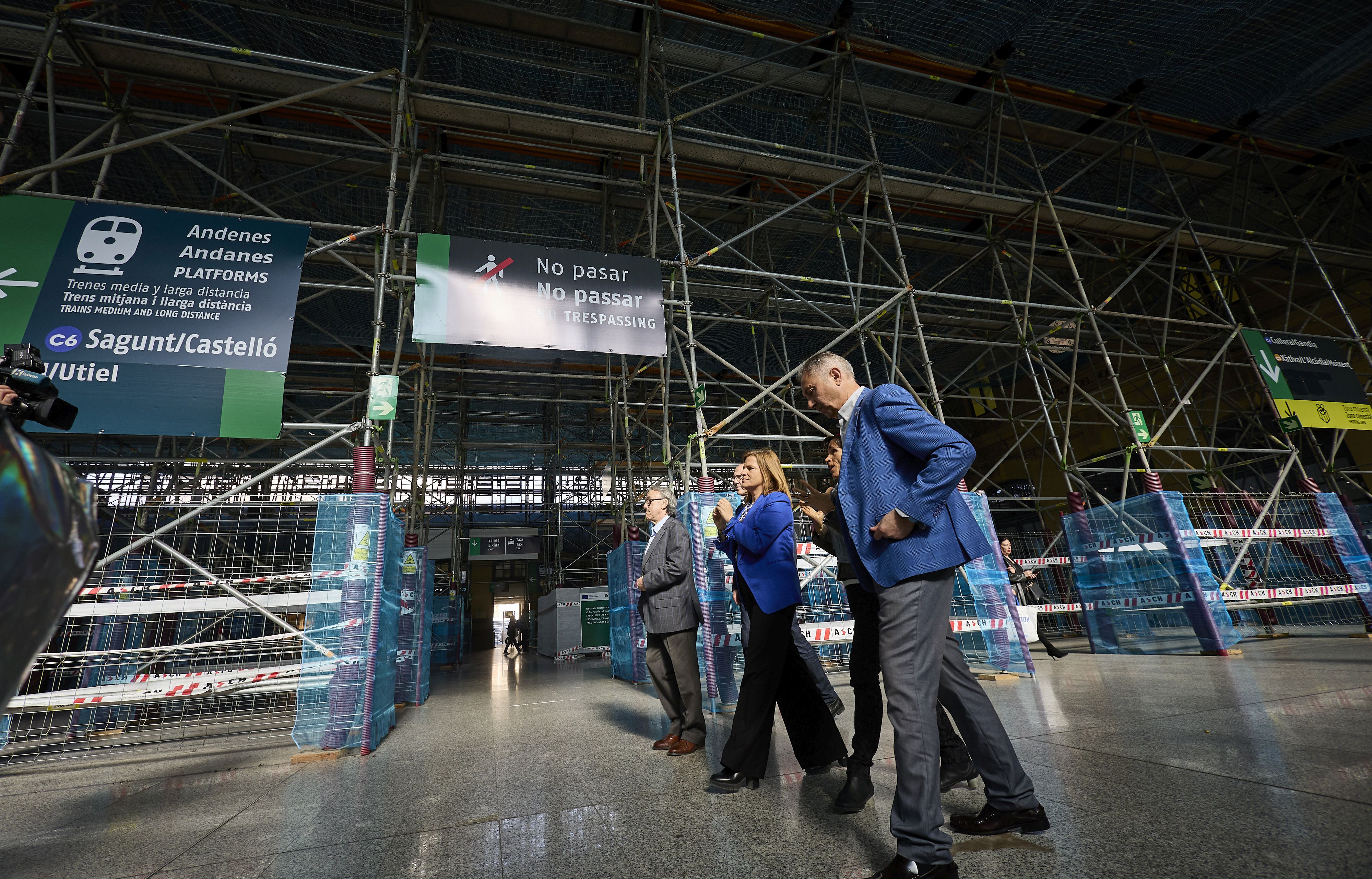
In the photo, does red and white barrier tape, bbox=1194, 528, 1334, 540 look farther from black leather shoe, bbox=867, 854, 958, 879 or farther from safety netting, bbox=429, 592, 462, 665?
safety netting, bbox=429, 592, 462, 665

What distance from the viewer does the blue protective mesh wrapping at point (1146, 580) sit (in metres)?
6.88

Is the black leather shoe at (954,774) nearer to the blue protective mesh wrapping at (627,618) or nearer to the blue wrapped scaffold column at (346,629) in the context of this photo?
the blue wrapped scaffold column at (346,629)

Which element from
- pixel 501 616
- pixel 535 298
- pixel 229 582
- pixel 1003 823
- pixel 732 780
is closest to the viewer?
pixel 1003 823

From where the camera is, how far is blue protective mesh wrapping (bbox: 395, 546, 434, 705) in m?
6.45

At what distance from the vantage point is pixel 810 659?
138 inches

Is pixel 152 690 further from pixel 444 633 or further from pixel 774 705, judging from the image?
pixel 444 633

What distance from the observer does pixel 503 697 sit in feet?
23.8

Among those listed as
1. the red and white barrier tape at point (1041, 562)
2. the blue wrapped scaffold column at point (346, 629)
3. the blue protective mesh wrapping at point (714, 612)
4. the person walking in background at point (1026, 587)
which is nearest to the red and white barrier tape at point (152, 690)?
the blue wrapped scaffold column at point (346, 629)

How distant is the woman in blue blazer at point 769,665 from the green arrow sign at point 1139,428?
672cm

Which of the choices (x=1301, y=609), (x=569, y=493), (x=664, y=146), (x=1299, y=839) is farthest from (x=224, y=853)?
(x=569, y=493)

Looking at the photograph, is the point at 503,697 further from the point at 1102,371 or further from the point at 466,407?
the point at 1102,371

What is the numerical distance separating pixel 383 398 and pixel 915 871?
15.6 ft

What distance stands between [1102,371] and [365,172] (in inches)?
679

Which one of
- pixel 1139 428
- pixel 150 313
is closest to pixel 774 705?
pixel 150 313
